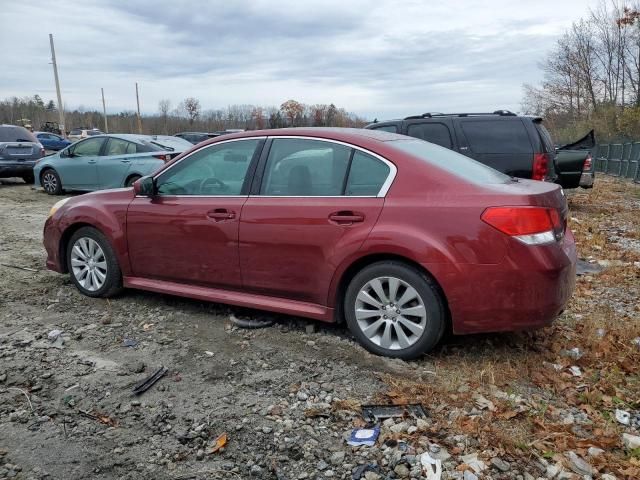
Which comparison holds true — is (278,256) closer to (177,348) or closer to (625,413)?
(177,348)

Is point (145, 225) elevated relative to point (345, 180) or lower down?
lower down

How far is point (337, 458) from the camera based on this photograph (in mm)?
2779

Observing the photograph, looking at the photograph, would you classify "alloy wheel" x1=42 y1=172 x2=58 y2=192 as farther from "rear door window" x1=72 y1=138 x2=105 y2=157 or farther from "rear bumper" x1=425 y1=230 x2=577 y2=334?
"rear bumper" x1=425 y1=230 x2=577 y2=334

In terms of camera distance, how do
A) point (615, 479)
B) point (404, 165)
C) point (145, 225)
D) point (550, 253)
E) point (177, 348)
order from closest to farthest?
point (615, 479)
point (550, 253)
point (404, 165)
point (177, 348)
point (145, 225)

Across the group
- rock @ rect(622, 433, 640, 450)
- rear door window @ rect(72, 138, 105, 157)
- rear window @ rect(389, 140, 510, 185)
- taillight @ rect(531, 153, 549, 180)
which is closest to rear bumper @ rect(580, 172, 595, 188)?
taillight @ rect(531, 153, 549, 180)

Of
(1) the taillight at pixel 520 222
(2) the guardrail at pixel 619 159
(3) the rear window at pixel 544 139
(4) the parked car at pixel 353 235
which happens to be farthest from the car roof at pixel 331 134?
(2) the guardrail at pixel 619 159

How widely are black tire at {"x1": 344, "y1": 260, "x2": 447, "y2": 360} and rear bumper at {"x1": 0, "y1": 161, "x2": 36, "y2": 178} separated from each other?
1382cm

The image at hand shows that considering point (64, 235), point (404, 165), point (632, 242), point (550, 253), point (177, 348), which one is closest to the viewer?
point (550, 253)

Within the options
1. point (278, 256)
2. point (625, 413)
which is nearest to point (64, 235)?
point (278, 256)

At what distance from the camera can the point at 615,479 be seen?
260 cm

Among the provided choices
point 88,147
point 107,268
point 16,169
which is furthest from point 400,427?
point 16,169

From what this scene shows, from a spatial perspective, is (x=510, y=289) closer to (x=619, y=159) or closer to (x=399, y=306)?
(x=399, y=306)

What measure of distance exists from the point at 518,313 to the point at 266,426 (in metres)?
1.72

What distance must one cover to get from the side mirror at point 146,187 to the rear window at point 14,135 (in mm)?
12392
